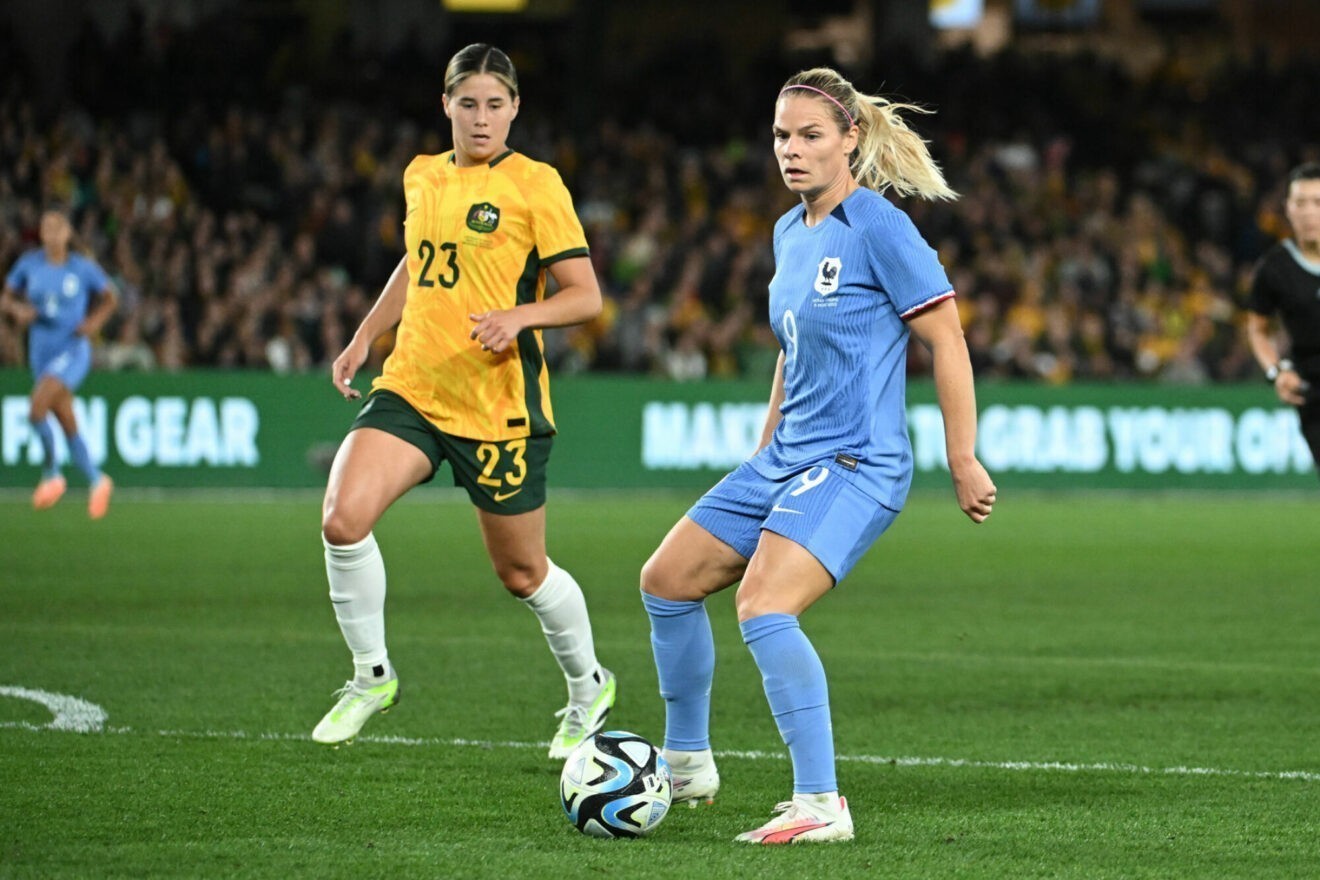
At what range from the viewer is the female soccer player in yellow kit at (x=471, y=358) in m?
6.46

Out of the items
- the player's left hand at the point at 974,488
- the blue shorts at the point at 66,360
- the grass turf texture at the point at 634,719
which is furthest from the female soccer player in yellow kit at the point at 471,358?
the blue shorts at the point at 66,360

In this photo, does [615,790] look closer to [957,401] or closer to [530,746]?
[957,401]

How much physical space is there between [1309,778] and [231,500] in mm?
14750

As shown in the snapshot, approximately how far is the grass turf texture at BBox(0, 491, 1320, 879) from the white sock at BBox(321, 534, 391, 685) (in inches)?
11.9

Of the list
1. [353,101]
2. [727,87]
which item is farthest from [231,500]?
[727,87]

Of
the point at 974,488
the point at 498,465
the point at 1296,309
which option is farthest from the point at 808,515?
the point at 1296,309

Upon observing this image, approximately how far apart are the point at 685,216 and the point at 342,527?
64.0 feet

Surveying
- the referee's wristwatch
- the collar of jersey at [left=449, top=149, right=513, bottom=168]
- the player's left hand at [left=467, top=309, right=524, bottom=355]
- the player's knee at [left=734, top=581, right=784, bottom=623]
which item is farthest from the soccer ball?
the referee's wristwatch

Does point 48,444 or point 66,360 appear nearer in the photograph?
point 66,360

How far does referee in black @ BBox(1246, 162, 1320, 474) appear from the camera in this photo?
10.1m

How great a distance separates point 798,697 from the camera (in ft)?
16.9

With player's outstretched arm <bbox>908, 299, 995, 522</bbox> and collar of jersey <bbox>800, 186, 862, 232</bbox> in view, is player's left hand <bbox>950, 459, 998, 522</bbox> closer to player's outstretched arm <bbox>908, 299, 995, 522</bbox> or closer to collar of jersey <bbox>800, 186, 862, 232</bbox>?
player's outstretched arm <bbox>908, 299, 995, 522</bbox>

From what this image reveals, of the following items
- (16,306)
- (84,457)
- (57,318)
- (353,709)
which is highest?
(16,306)

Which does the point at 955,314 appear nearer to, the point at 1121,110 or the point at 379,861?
the point at 379,861
